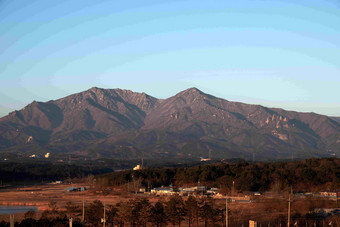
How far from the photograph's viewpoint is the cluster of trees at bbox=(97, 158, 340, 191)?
110000 millimetres

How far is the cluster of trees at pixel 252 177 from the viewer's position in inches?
4331

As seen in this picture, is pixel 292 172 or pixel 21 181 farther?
pixel 21 181

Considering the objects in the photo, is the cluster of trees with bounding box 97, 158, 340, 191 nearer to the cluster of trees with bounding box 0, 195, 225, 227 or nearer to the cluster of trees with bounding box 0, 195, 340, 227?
the cluster of trees with bounding box 0, 195, 340, 227

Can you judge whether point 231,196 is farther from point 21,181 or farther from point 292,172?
point 21,181

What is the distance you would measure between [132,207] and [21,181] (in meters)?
108

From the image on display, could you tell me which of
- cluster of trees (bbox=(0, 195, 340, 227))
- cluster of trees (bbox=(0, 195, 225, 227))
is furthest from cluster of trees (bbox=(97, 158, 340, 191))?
cluster of trees (bbox=(0, 195, 225, 227))

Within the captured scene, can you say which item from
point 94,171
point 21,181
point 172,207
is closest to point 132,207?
point 172,207

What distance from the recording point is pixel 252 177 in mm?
115062

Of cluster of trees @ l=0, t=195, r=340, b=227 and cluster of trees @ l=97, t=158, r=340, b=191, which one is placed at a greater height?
cluster of trees @ l=97, t=158, r=340, b=191

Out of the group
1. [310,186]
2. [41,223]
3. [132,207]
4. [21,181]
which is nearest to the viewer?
[41,223]

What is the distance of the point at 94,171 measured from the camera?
644ft

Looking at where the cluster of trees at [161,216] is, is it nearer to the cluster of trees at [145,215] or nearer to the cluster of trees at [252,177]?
the cluster of trees at [145,215]

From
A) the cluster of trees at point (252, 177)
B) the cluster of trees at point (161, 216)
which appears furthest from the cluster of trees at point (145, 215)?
the cluster of trees at point (252, 177)

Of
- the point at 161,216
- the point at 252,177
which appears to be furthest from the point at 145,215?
the point at 252,177
